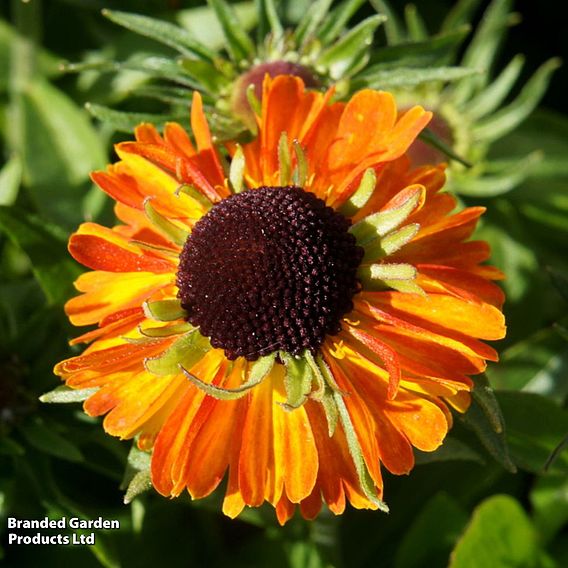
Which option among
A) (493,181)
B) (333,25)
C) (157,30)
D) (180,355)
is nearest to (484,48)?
(493,181)

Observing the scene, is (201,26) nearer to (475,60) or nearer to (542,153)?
(475,60)

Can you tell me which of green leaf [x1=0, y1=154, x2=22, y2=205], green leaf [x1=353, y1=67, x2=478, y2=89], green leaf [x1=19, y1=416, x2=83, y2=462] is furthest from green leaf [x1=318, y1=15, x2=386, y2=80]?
green leaf [x1=19, y1=416, x2=83, y2=462]

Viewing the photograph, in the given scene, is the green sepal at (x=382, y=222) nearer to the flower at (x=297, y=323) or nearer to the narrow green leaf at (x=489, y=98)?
the flower at (x=297, y=323)

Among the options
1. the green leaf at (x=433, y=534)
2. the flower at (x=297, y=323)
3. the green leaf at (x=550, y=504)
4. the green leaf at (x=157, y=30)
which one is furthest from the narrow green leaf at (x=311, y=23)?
the green leaf at (x=550, y=504)

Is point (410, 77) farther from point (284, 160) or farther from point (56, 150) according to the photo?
point (56, 150)

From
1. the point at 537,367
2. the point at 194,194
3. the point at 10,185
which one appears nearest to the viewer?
the point at 194,194

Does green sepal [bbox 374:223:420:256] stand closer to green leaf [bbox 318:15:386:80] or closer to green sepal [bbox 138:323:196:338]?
green sepal [bbox 138:323:196:338]
